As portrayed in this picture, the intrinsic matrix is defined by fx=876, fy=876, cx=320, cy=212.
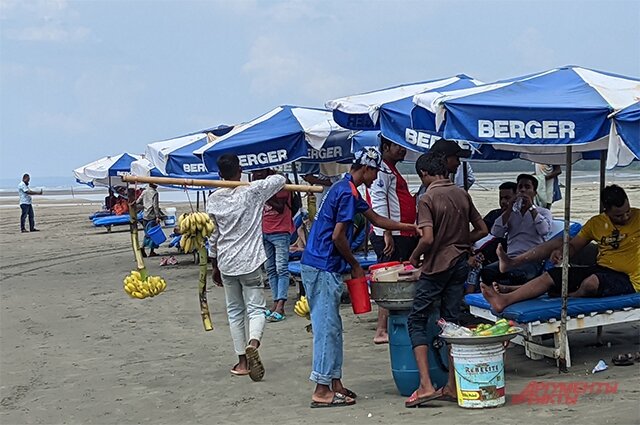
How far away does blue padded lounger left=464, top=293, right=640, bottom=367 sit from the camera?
6.95 m

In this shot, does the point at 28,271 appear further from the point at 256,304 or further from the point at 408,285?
the point at 408,285

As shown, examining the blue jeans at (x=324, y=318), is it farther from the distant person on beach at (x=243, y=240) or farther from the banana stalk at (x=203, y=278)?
the banana stalk at (x=203, y=278)

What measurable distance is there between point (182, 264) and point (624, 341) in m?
10.2

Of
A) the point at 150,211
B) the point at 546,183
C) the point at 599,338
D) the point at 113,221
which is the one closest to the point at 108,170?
the point at 113,221

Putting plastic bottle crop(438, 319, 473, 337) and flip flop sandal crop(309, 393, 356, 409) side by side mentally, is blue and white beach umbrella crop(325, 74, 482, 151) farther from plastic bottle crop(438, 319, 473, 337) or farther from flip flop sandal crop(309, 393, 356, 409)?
flip flop sandal crop(309, 393, 356, 409)

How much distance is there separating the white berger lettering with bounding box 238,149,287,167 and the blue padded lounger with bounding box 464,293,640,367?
12.7ft

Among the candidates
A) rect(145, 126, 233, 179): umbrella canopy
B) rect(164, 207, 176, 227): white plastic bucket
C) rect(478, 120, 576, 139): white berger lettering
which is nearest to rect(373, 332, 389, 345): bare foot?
rect(478, 120, 576, 139): white berger lettering

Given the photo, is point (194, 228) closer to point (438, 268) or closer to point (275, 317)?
point (438, 268)

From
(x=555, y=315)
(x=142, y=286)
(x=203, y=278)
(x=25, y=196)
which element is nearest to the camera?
(x=555, y=315)

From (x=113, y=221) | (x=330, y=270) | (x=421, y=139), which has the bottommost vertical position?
(x=113, y=221)

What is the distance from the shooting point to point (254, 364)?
7.07m

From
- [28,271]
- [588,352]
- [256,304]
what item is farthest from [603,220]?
[28,271]

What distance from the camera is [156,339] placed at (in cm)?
940

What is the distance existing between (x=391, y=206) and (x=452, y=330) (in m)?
2.45
